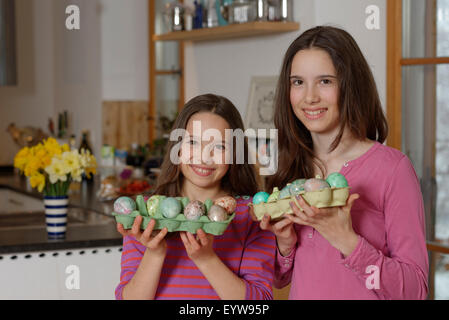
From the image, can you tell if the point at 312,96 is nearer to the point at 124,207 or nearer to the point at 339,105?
the point at 339,105

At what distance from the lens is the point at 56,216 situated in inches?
98.1

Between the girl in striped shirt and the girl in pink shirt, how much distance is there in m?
0.08

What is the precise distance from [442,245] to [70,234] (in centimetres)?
136

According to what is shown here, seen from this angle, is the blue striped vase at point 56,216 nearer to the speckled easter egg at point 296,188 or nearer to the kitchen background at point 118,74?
the kitchen background at point 118,74

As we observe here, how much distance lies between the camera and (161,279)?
1.38 metres

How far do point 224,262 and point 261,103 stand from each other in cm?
195

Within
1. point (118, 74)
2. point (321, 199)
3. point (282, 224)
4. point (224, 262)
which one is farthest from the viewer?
point (118, 74)

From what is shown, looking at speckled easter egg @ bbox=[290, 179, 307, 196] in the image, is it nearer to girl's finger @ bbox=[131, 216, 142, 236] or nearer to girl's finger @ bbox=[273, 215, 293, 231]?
girl's finger @ bbox=[273, 215, 293, 231]

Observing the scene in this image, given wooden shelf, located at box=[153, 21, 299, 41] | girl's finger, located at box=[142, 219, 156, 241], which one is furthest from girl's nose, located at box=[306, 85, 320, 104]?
wooden shelf, located at box=[153, 21, 299, 41]

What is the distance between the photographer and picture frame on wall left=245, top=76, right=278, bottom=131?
126 inches

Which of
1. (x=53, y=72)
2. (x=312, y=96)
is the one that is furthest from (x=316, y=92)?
(x=53, y=72)

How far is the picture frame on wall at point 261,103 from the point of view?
3.21 meters
